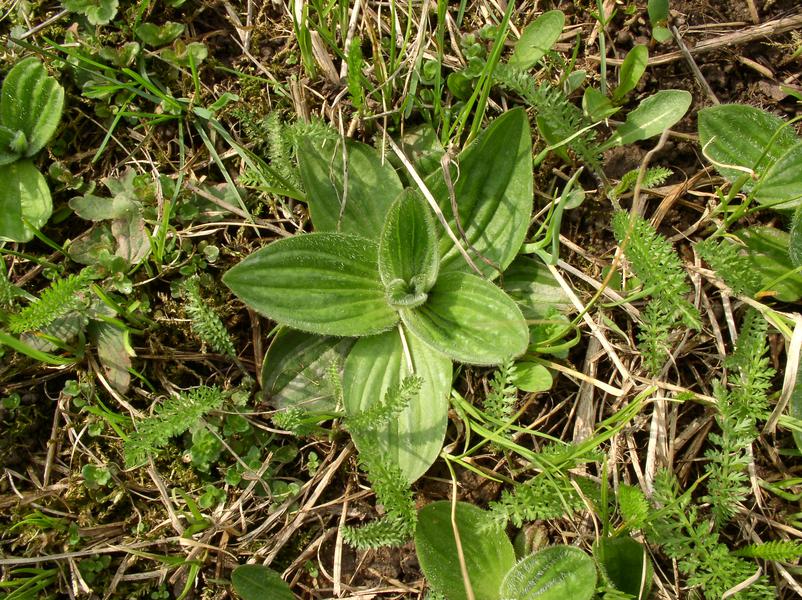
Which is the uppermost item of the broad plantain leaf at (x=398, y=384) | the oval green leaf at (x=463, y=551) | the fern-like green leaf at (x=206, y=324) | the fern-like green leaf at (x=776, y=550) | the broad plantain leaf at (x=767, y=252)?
the broad plantain leaf at (x=767, y=252)

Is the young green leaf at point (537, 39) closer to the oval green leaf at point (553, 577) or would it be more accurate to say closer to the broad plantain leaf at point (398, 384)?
the broad plantain leaf at point (398, 384)

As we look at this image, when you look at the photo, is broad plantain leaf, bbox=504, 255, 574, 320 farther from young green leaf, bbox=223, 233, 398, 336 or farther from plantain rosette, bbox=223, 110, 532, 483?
young green leaf, bbox=223, 233, 398, 336

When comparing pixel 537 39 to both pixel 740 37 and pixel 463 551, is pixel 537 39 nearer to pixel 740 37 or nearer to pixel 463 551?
pixel 740 37

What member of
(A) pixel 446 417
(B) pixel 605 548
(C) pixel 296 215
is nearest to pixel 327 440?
(A) pixel 446 417

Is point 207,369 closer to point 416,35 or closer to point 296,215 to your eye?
point 296,215

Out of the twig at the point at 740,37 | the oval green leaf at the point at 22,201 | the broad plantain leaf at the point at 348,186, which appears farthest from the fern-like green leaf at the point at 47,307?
the twig at the point at 740,37

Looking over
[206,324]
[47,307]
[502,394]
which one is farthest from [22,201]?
[502,394]

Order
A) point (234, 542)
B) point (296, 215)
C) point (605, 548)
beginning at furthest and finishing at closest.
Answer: point (296, 215), point (234, 542), point (605, 548)

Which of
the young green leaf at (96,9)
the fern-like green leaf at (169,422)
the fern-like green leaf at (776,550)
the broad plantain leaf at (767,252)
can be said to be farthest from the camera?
the young green leaf at (96,9)
